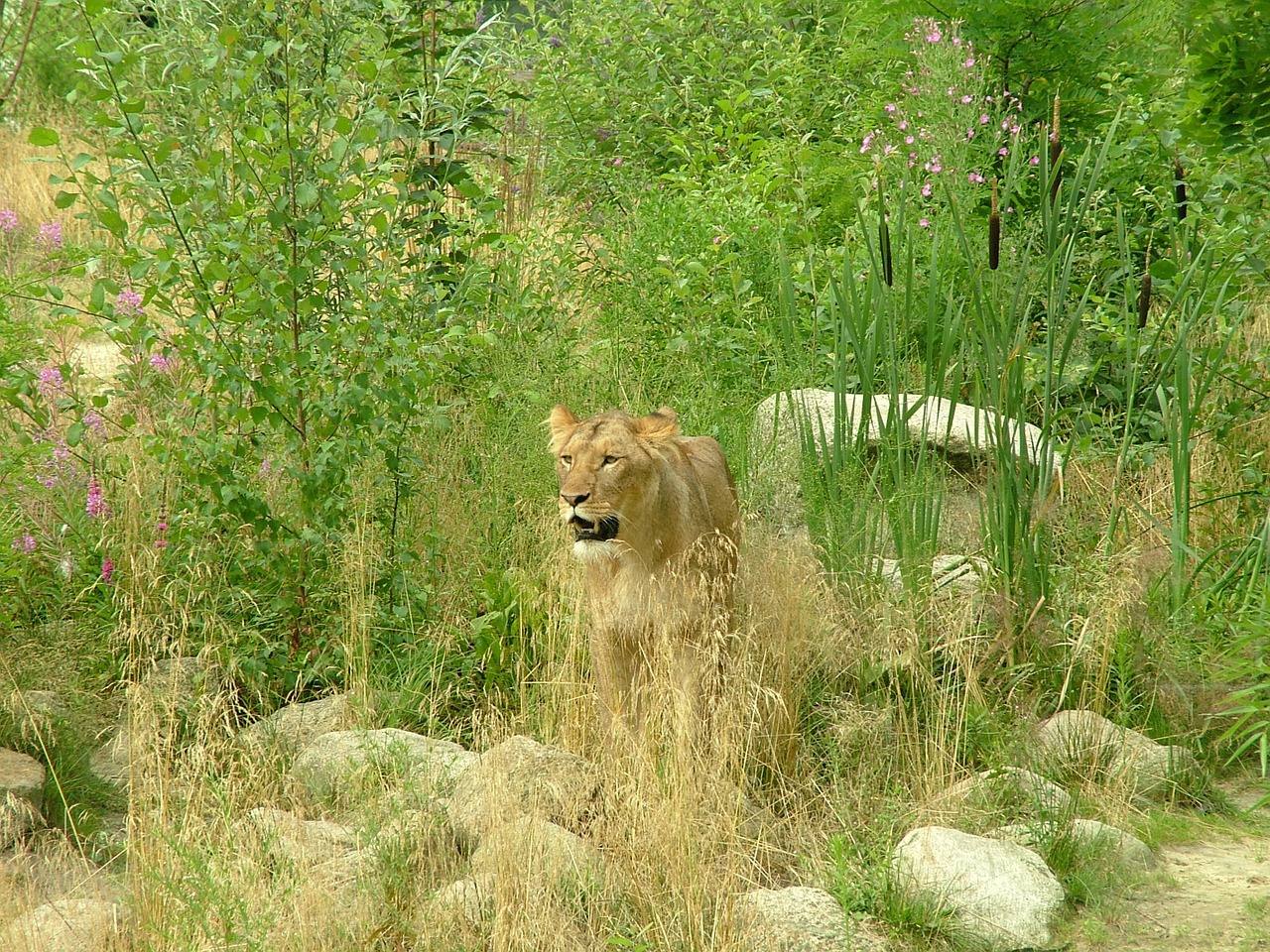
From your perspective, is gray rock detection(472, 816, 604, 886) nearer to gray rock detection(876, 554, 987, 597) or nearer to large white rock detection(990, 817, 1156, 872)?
large white rock detection(990, 817, 1156, 872)

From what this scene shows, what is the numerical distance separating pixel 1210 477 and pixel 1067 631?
1620mm

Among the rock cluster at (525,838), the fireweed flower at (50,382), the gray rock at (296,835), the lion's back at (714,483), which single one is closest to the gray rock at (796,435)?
the lion's back at (714,483)

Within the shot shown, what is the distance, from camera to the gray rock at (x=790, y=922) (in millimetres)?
3949

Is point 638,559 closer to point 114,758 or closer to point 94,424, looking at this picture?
point 114,758

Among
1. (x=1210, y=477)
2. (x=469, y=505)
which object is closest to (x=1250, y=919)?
(x=1210, y=477)

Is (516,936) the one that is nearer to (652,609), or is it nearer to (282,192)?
(652,609)

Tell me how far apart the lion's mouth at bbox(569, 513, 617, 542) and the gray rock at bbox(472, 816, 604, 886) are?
1031 mm

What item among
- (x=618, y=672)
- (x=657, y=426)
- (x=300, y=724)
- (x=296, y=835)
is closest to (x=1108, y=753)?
(x=618, y=672)

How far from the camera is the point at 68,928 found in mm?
4000

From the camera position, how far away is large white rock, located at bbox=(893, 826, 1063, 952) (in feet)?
13.5

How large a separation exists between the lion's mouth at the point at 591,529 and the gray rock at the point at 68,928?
193 centimetres

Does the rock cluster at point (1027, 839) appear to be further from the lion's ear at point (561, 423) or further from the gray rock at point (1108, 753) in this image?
the lion's ear at point (561, 423)

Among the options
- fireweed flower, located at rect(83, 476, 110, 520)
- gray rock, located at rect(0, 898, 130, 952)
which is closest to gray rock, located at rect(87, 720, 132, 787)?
fireweed flower, located at rect(83, 476, 110, 520)

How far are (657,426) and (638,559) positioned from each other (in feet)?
1.70
